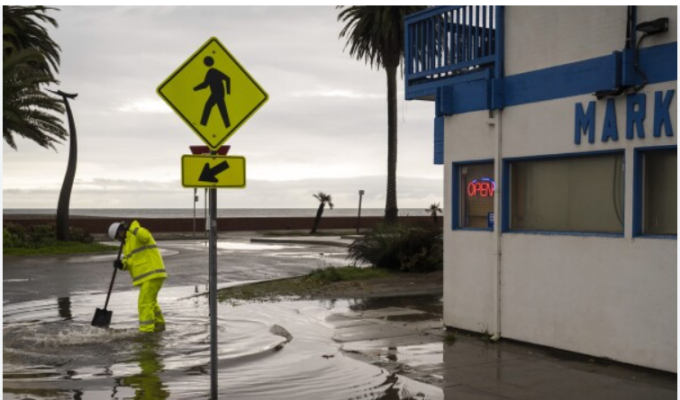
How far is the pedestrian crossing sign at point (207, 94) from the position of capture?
7289 mm

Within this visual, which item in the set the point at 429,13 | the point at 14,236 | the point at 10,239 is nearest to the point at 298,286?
the point at 429,13

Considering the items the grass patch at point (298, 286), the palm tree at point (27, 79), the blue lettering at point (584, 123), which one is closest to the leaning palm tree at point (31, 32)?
the palm tree at point (27, 79)

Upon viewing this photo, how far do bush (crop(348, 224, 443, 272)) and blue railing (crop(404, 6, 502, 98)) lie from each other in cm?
803

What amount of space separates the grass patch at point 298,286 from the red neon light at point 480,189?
557 centimetres

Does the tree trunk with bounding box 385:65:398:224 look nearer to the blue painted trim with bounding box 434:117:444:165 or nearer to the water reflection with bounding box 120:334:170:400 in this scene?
the blue painted trim with bounding box 434:117:444:165

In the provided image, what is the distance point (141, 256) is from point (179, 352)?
237 cm

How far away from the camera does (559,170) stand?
33.2 ft

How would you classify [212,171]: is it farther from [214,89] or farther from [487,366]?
[487,366]

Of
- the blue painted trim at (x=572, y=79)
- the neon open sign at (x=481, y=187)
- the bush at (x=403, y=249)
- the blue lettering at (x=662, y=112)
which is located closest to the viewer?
the blue lettering at (x=662, y=112)

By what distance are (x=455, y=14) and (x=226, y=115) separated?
5.31 metres

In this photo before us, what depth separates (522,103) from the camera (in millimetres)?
10367

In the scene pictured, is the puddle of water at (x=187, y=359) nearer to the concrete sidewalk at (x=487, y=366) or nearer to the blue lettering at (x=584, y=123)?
the concrete sidewalk at (x=487, y=366)
